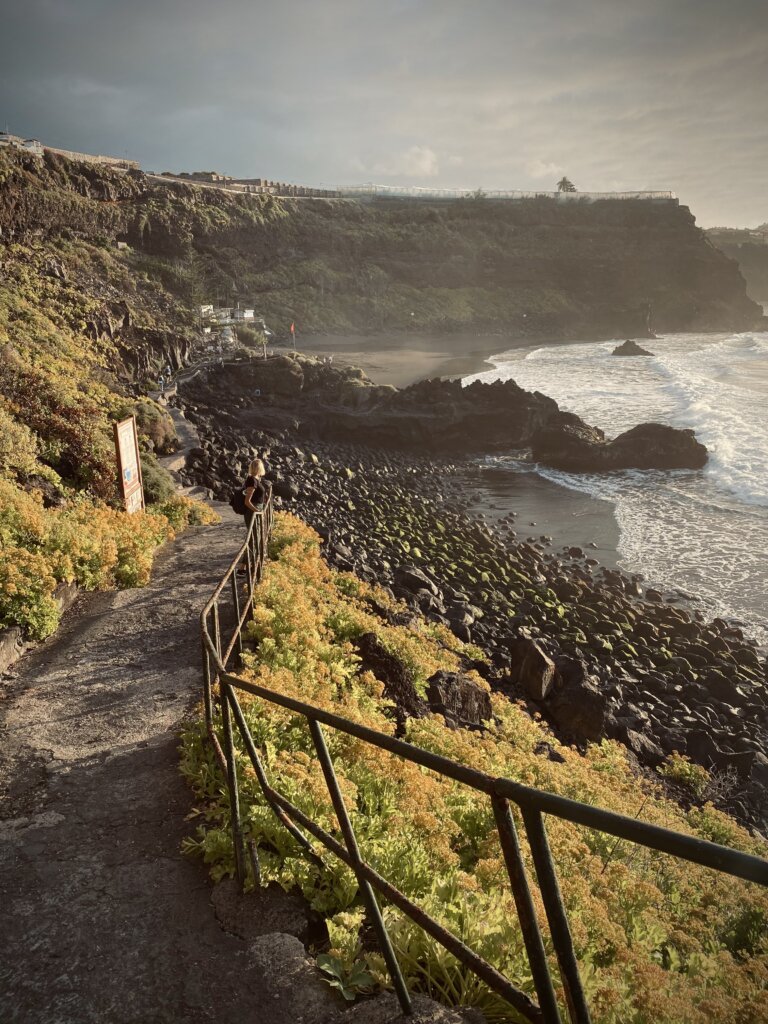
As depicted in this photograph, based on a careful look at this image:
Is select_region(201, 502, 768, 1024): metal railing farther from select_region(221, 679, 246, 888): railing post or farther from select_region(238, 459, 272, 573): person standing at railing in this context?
select_region(238, 459, 272, 573): person standing at railing

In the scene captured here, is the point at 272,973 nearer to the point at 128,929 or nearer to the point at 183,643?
the point at 128,929

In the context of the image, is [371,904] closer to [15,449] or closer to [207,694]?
[207,694]

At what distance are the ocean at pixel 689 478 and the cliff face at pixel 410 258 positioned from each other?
1193 inches

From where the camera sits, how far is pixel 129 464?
38.3ft

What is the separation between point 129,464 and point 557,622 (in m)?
9.95

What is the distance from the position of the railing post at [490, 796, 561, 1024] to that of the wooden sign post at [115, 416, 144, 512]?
10.6m

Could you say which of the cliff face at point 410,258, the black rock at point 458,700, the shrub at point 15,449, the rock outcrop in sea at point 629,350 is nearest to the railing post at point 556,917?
the black rock at point 458,700

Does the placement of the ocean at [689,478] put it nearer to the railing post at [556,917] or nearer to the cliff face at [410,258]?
the railing post at [556,917]

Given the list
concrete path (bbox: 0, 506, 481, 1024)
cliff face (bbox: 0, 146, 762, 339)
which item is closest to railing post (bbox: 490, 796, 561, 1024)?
concrete path (bbox: 0, 506, 481, 1024)

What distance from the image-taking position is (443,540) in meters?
19.4

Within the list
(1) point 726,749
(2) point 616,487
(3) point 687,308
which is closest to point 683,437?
(2) point 616,487

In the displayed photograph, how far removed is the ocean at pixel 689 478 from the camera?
17.6 m

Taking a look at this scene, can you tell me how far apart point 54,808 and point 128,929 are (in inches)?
58.3

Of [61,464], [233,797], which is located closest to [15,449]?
[61,464]
